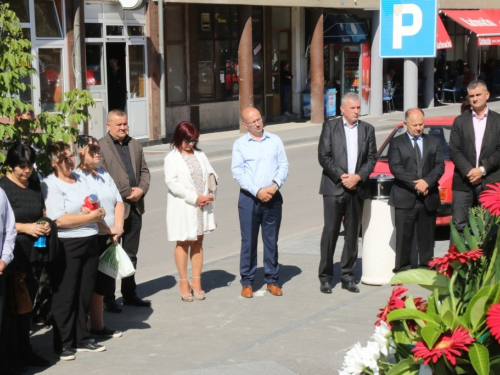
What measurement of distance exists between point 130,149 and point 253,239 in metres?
1.47

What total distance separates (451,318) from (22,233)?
3.93 metres

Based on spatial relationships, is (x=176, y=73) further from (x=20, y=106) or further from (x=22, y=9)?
(x=20, y=106)

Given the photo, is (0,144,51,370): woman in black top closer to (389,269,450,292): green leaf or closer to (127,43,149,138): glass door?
(389,269,450,292): green leaf

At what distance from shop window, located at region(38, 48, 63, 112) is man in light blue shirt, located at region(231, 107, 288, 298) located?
12859mm

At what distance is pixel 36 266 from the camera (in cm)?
677

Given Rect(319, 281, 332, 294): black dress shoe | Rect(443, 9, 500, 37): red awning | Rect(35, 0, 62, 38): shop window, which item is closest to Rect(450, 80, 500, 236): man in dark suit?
Rect(319, 281, 332, 294): black dress shoe

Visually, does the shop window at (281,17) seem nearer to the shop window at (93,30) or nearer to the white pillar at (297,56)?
the white pillar at (297,56)

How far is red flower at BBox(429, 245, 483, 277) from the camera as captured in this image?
3.78 metres

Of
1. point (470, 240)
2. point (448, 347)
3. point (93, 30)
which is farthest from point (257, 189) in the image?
point (93, 30)

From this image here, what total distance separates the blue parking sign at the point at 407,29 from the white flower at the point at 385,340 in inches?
176

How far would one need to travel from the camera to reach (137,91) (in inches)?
939

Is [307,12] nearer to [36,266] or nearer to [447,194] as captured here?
[447,194]

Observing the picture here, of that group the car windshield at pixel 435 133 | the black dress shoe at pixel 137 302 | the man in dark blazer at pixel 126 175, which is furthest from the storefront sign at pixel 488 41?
the black dress shoe at pixel 137 302

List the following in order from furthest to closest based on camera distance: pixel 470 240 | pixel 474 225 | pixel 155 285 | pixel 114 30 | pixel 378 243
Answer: pixel 114 30
pixel 155 285
pixel 378 243
pixel 474 225
pixel 470 240
